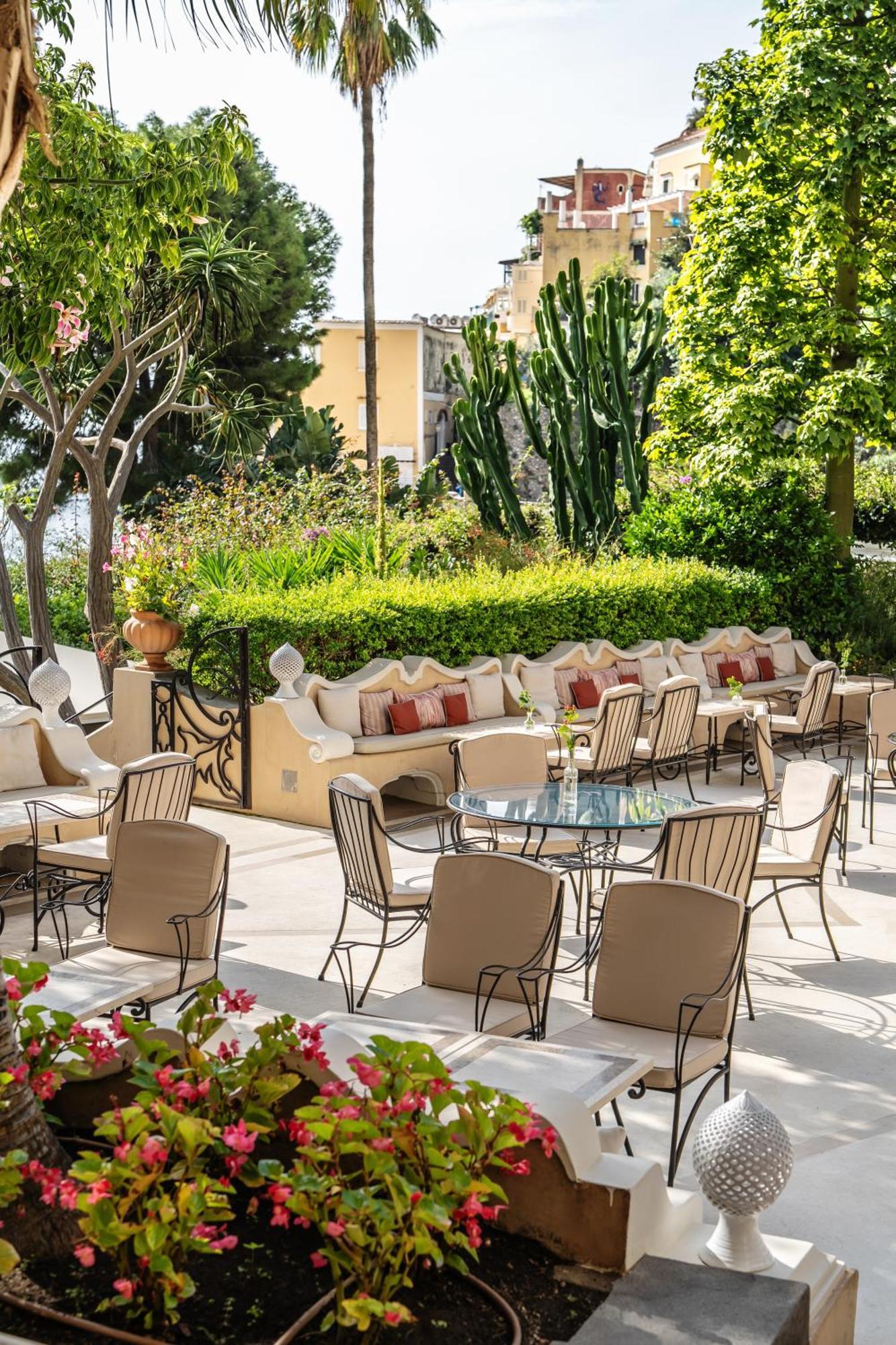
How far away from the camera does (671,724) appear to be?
10.2 meters

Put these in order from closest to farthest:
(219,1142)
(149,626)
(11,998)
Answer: (219,1142) → (11,998) → (149,626)

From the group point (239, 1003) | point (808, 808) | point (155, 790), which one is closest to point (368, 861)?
point (155, 790)

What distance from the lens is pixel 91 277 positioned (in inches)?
320

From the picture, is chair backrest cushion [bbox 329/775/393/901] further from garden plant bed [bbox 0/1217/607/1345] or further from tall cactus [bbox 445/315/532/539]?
tall cactus [bbox 445/315/532/539]

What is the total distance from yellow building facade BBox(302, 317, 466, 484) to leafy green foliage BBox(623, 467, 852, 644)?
97.7ft

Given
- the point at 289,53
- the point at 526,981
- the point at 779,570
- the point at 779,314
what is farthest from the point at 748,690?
the point at 289,53

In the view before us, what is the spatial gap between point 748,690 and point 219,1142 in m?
11.3

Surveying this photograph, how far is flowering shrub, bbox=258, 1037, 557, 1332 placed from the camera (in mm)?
2354

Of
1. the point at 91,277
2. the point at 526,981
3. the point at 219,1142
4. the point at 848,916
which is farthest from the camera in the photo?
the point at 91,277

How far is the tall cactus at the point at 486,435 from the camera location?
764 inches

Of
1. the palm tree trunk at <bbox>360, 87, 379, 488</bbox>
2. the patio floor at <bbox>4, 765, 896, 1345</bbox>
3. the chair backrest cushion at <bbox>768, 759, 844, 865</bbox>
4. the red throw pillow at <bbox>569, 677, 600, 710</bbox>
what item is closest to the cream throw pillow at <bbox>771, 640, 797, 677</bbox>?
the red throw pillow at <bbox>569, 677, 600, 710</bbox>

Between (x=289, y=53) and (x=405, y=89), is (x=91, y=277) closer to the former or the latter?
(x=289, y=53)

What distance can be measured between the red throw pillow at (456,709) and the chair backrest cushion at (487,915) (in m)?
6.11

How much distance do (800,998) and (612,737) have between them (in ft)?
11.4
